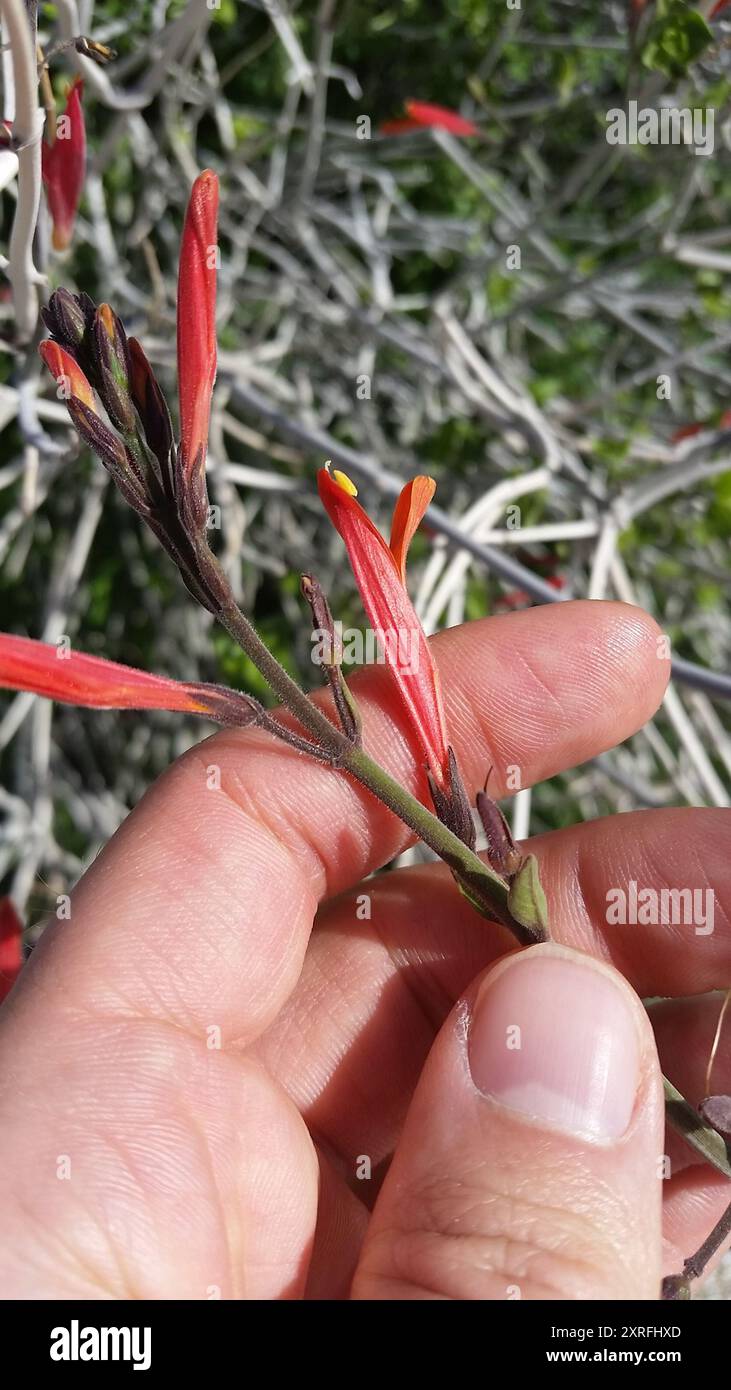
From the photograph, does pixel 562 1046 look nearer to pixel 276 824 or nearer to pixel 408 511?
pixel 276 824

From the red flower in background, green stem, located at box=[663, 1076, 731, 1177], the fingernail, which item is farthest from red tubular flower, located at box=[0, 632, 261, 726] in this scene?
the red flower in background

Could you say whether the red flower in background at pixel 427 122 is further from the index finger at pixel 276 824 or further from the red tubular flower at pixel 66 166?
the index finger at pixel 276 824

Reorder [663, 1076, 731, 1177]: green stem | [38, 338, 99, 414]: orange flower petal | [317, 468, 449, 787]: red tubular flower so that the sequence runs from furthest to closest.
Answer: [663, 1076, 731, 1177]: green stem
[317, 468, 449, 787]: red tubular flower
[38, 338, 99, 414]: orange flower petal

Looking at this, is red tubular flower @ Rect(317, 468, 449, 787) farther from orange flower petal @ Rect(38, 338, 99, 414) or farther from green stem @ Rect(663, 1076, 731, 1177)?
green stem @ Rect(663, 1076, 731, 1177)

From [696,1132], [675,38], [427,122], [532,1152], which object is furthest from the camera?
[427,122]

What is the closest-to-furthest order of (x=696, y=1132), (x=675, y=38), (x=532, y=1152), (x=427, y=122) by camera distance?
(x=532, y=1152)
(x=696, y=1132)
(x=675, y=38)
(x=427, y=122)

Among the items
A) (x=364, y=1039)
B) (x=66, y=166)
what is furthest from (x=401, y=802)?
(x=66, y=166)
